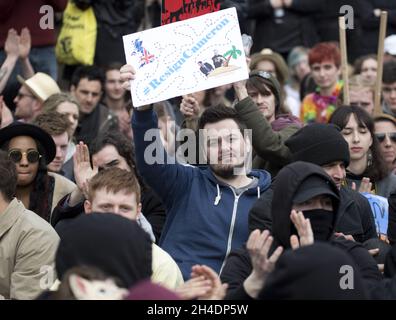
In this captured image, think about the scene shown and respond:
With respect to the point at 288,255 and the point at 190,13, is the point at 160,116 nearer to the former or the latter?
the point at 190,13

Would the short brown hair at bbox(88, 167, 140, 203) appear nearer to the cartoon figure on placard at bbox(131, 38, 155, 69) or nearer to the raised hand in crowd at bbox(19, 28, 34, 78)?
the cartoon figure on placard at bbox(131, 38, 155, 69)

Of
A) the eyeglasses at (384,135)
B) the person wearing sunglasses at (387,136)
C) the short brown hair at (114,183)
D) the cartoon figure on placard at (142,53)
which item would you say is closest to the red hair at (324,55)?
the person wearing sunglasses at (387,136)

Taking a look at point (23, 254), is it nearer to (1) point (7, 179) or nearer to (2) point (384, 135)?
(1) point (7, 179)

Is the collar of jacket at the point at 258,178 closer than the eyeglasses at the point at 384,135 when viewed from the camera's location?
Yes

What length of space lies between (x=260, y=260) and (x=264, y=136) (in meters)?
2.99

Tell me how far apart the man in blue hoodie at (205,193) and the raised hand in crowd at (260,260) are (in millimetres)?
1800

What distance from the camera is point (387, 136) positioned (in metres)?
10.2

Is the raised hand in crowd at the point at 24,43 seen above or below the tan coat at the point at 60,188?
above

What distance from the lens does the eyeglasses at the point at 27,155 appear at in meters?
8.85

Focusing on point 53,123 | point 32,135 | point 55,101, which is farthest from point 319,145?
point 55,101

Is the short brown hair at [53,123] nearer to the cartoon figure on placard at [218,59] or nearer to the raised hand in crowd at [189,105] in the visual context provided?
the raised hand in crowd at [189,105]

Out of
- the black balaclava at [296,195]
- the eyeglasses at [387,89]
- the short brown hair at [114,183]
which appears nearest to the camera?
the black balaclava at [296,195]

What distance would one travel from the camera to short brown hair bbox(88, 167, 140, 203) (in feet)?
24.2

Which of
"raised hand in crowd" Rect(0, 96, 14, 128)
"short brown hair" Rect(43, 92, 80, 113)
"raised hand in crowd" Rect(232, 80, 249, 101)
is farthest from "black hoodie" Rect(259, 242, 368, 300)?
"raised hand in crowd" Rect(0, 96, 14, 128)
